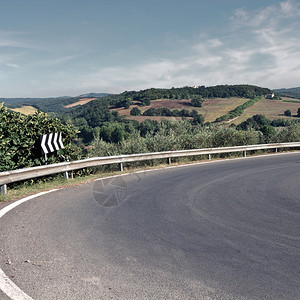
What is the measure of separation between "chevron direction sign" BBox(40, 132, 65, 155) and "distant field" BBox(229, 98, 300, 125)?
69.1 m

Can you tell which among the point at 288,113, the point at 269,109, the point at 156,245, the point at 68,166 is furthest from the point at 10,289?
the point at 269,109

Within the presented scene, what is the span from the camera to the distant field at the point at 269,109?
78.7 metres

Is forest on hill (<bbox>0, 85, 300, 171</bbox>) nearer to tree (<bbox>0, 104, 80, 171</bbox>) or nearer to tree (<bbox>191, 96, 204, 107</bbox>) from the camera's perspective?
tree (<bbox>0, 104, 80, 171</bbox>)

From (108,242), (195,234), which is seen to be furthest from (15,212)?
(195,234)

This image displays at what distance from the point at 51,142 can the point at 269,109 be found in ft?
284

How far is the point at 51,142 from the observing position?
10797 mm

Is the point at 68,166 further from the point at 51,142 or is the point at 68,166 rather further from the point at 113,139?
the point at 113,139

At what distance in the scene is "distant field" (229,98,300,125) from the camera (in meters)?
78.7

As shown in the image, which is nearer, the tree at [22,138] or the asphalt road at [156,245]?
the asphalt road at [156,245]

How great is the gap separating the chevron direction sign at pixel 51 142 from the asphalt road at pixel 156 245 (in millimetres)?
2528

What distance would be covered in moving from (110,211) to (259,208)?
3248 millimetres

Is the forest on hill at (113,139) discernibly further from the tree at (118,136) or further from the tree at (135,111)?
the tree at (135,111)

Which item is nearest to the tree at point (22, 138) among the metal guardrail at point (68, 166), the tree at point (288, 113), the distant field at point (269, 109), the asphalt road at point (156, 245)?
the metal guardrail at point (68, 166)

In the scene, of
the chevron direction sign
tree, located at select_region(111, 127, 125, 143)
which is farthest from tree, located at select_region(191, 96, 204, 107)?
the chevron direction sign
